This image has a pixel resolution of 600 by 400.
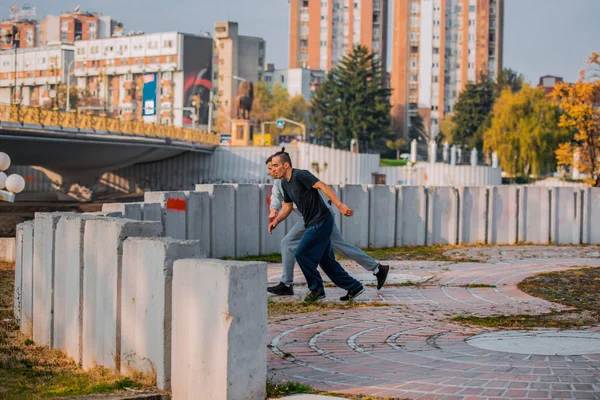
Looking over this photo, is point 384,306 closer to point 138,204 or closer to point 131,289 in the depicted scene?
point 131,289

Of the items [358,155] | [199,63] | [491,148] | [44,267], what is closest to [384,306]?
[44,267]

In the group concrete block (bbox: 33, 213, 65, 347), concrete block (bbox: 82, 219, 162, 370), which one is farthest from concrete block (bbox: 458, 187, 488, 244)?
concrete block (bbox: 82, 219, 162, 370)

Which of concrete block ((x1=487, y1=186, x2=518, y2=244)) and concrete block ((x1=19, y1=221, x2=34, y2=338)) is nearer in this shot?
concrete block ((x1=19, y1=221, x2=34, y2=338))

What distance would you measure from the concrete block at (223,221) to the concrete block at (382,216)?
336 cm

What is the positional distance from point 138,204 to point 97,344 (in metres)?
7.17

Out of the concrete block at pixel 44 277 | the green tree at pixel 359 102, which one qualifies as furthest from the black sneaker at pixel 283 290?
the green tree at pixel 359 102

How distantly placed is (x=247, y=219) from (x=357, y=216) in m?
2.66

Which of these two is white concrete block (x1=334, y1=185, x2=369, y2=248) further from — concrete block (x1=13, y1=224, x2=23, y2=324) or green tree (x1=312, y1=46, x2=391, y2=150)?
green tree (x1=312, y1=46, x2=391, y2=150)

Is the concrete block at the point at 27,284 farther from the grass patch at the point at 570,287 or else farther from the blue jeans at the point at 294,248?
the grass patch at the point at 570,287

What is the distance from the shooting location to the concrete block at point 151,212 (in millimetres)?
15195

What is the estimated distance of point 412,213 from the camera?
20234mm

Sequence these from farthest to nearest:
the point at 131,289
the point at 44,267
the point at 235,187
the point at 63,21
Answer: the point at 63,21 < the point at 235,187 < the point at 44,267 < the point at 131,289

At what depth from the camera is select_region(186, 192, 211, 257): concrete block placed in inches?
653

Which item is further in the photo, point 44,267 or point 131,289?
point 44,267
